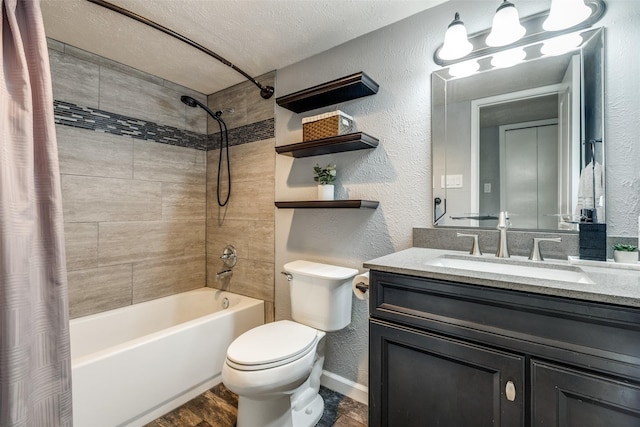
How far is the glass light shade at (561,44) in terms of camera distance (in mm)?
1260

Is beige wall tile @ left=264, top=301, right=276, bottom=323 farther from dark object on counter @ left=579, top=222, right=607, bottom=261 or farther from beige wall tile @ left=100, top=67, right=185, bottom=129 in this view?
dark object on counter @ left=579, top=222, right=607, bottom=261

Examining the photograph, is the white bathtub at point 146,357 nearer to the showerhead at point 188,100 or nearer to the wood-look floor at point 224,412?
the wood-look floor at point 224,412

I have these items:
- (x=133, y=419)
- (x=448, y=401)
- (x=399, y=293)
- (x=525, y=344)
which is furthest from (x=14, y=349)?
(x=525, y=344)

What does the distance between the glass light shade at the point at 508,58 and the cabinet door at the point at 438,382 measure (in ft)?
4.24

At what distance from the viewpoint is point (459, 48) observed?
142 centimetres

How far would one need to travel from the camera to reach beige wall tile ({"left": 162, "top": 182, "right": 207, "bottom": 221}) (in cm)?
243

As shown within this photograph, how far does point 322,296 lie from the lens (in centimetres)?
167

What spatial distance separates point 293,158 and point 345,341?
127 cm

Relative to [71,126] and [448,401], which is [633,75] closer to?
[448,401]

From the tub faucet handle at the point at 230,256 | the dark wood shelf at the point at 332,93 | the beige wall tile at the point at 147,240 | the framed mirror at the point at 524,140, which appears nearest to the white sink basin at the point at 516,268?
the framed mirror at the point at 524,140

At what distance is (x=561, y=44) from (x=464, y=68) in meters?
0.38

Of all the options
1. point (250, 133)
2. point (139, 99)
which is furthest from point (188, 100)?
point (250, 133)

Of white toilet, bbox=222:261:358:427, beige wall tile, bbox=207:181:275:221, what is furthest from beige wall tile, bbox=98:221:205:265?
white toilet, bbox=222:261:358:427

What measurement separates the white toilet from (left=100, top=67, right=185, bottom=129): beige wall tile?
5.44ft
